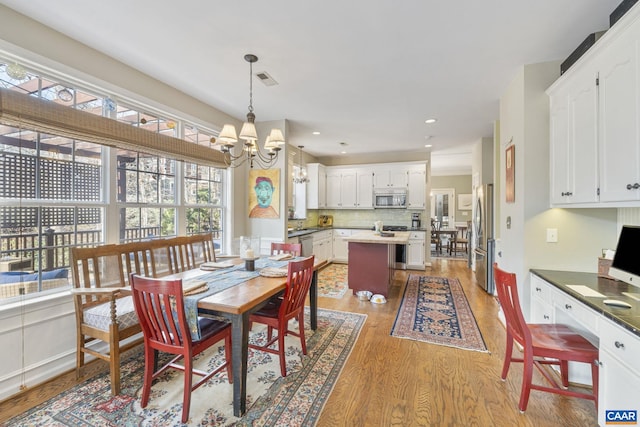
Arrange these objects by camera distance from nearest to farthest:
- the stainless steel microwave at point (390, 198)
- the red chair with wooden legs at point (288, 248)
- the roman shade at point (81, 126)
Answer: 1. the roman shade at point (81, 126)
2. the red chair with wooden legs at point (288, 248)
3. the stainless steel microwave at point (390, 198)

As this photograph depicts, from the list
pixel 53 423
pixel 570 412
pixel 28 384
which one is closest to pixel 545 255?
pixel 570 412

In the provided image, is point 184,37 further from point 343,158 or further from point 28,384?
point 343,158

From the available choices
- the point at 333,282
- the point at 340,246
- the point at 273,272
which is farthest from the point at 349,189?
the point at 273,272

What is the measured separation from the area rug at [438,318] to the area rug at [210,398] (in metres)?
0.97

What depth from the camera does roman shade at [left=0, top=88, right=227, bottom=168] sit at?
72.4 inches

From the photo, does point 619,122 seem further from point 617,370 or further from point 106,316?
point 106,316

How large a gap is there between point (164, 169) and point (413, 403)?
11.2 feet

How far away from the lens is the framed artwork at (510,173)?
2.86 m

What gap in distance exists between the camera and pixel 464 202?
10359mm

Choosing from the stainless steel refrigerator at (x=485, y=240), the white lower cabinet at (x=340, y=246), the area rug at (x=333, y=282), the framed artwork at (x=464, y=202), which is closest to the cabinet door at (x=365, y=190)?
the white lower cabinet at (x=340, y=246)

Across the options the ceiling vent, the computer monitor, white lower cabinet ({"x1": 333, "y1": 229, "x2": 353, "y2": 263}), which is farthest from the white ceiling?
white lower cabinet ({"x1": 333, "y1": 229, "x2": 353, "y2": 263})

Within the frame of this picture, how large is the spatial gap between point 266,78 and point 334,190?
14.3 ft

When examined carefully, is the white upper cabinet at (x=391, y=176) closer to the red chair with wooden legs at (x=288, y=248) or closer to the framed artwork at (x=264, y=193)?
the framed artwork at (x=264, y=193)

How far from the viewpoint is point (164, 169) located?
327 cm
